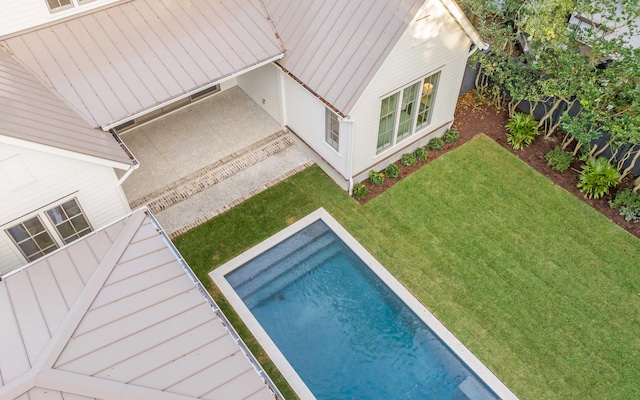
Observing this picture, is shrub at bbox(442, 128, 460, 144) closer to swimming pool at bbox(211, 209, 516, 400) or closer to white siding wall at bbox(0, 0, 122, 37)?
swimming pool at bbox(211, 209, 516, 400)

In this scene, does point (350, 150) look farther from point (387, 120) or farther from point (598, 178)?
point (598, 178)

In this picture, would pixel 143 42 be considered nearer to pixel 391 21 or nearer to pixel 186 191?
pixel 186 191

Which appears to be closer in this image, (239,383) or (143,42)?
(239,383)

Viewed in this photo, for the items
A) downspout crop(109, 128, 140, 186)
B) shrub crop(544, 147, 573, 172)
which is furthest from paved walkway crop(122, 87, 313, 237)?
shrub crop(544, 147, 573, 172)

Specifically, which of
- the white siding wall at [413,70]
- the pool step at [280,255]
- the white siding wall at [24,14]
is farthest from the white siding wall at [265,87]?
the white siding wall at [24,14]

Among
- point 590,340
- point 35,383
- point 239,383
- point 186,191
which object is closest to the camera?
point 35,383

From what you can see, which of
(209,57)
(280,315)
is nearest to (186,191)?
(209,57)

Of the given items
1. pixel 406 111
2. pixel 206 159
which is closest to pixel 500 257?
pixel 406 111
